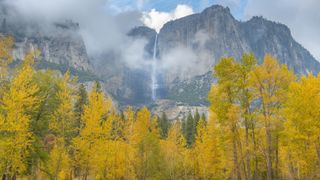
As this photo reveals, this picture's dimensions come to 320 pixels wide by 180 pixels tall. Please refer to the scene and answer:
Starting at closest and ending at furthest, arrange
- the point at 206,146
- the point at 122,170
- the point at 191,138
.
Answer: the point at 122,170
the point at 206,146
the point at 191,138

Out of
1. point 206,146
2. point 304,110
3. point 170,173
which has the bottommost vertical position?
point 170,173

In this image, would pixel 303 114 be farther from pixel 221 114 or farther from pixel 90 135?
pixel 90 135

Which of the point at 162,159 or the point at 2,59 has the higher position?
the point at 2,59

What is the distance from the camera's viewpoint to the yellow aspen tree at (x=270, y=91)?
27125 mm

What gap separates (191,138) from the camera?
245ft

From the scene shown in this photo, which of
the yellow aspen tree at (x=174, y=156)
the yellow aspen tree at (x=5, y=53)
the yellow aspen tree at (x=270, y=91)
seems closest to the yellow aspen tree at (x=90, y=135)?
the yellow aspen tree at (x=5, y=53)

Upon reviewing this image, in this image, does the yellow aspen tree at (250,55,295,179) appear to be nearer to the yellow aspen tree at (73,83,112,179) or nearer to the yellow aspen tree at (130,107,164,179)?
the yellow aspen tree at (73,83,112,179)

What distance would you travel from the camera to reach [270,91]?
93.1 ft

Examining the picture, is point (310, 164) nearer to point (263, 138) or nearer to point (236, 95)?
point (263, 138)

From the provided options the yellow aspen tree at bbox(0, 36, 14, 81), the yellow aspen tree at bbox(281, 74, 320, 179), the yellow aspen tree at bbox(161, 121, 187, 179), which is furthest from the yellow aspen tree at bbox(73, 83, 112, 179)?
the yellow aspen tree at bbox(281, 74, 320, 179)

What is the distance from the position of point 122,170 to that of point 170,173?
6971 mm

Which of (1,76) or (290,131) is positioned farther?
(290,131)

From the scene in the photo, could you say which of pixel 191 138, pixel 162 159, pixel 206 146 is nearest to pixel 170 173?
pixel 162 159

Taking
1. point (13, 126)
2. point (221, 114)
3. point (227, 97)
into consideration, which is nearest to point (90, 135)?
point (13, 126)
